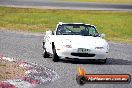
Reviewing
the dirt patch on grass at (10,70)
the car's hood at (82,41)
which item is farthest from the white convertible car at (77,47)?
the dirt patch on grass at (10,70)

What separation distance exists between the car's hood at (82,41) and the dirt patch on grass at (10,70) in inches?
90.8

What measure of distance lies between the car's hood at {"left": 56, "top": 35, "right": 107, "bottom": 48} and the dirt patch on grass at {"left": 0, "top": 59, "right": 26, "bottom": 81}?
2306 mm

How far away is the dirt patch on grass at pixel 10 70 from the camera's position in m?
13.2

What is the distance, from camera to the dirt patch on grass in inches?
520

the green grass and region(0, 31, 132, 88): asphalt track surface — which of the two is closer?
region(0, 31, 132, 88): asphalt track surface

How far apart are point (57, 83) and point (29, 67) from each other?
118 inches

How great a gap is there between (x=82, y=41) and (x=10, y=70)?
12.9ft

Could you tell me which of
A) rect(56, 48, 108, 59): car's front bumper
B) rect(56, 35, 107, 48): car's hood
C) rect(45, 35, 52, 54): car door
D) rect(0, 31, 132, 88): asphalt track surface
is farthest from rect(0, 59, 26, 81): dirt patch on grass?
rect(56, 35, 107, 48): car's hood

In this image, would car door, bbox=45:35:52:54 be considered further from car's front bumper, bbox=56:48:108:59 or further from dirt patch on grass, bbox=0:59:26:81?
dirt patch on grass, bbox=0:59:26:81

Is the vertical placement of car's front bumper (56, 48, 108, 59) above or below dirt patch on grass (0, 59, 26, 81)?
above

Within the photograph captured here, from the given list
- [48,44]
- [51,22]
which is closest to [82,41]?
[48,44]

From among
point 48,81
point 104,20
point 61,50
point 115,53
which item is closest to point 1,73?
point 48,81

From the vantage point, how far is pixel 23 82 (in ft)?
39.9

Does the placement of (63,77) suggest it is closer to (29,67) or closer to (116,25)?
(29,67)
